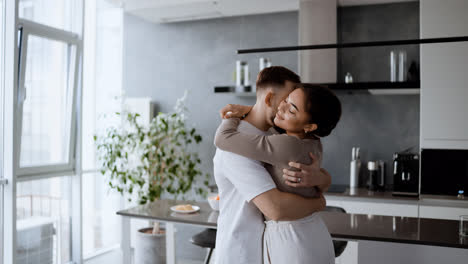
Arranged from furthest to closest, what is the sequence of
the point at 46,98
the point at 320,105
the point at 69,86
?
the point at 69,86 → the point at 46,98 → the point at 320,105

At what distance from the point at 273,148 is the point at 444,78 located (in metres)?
2.75

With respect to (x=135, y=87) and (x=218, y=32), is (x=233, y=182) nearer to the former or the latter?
(x=218, y=32)

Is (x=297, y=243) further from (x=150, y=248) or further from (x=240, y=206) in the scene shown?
(x=150, y=248)

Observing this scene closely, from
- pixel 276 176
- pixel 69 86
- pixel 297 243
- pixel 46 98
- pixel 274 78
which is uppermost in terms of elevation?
pixel 69 86

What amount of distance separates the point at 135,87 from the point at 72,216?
168cm

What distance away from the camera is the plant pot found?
4.17m

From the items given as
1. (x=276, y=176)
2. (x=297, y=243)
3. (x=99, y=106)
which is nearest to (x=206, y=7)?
(x=99, y=106)

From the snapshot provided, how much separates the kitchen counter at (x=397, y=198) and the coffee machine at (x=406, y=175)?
0.12 metres

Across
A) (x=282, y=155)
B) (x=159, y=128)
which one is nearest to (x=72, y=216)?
(x=159, y=128)

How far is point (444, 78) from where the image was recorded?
3529mm

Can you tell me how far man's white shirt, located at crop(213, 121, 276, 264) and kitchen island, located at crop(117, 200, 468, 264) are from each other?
812 mm

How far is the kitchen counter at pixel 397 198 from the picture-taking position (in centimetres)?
340

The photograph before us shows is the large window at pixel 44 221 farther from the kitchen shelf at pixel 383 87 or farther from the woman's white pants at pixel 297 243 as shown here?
the woman's white pants at pixel 297 243

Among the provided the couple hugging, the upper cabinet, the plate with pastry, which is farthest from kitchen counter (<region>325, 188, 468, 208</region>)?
the couple hugging
